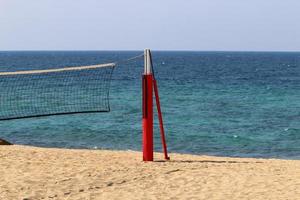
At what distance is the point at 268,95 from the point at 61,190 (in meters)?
33.5

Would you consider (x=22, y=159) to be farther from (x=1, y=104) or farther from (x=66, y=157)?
(x=1, y=104)

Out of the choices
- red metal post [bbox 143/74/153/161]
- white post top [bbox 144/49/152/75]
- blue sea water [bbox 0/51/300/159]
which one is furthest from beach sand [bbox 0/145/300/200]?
blue sea water [bbox 0/51/300/159]

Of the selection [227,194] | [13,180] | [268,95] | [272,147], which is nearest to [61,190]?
[13,180]

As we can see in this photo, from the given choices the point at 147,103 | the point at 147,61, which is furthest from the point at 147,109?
the point at 147,61

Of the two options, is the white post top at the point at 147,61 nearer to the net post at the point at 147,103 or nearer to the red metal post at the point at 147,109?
the net post at the point at 147,103

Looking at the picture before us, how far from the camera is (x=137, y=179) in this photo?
10.2m

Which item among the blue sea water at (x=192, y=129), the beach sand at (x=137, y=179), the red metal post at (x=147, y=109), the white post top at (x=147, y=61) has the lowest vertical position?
the blue sea water at (x=192, y=129)

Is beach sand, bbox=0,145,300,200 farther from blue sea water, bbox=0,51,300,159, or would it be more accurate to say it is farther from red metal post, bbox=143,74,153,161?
blue sea water, bbox=0,51,300,159

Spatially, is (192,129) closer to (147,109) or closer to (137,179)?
(147,109)

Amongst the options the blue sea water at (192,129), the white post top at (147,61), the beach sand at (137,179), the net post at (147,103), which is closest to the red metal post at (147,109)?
the net post at (147,103)

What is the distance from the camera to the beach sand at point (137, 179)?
9.08m

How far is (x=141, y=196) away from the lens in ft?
29.4

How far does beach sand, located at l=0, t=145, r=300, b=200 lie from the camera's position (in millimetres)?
9078

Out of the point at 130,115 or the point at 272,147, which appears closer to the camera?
the point at 272,147
